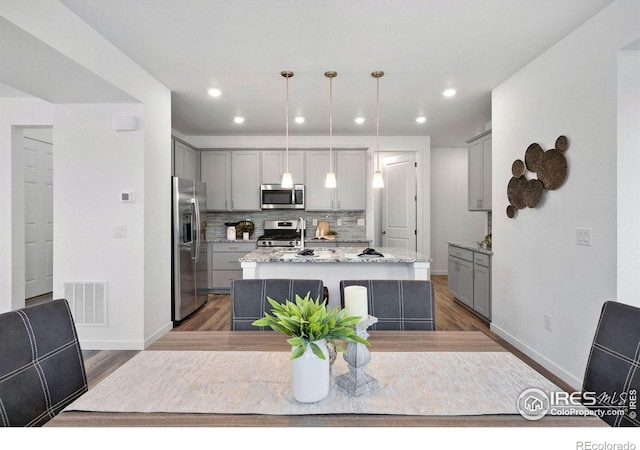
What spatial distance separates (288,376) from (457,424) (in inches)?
19.7

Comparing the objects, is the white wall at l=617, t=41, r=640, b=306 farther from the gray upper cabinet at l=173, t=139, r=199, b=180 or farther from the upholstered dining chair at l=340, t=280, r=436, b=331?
the gray upper cabinet at l=173, t=139, r=199, b=180

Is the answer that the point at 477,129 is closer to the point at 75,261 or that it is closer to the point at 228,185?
the point at 228,185

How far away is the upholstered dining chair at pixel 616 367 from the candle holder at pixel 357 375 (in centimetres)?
69

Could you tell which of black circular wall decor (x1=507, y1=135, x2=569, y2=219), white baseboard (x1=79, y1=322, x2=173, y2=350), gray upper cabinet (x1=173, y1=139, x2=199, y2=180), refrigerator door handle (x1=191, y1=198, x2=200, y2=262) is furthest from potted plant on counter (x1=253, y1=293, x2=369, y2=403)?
gray upper cabinet (x1=173, y1=139, x2=199, y2=180)

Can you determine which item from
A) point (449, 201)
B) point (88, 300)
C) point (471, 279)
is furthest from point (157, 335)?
point (449, 201)

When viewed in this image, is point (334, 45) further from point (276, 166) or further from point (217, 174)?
point (217, 174)

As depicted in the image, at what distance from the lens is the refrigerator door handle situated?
441cm

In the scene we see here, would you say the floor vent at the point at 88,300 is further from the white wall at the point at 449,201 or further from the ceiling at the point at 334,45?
the white wall at the point at 449,201

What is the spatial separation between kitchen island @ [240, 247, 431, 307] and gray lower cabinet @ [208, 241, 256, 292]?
2.46m

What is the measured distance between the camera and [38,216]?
5.40m

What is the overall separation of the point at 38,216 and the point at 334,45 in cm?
512

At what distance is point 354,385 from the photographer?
1.05 metres

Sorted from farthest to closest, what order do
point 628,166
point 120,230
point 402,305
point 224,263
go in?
1. point 224,263
2. point 120,230
3. point 628,166
4. point 402,305

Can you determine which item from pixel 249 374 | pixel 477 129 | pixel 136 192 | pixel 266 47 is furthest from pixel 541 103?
pixel 136 192
